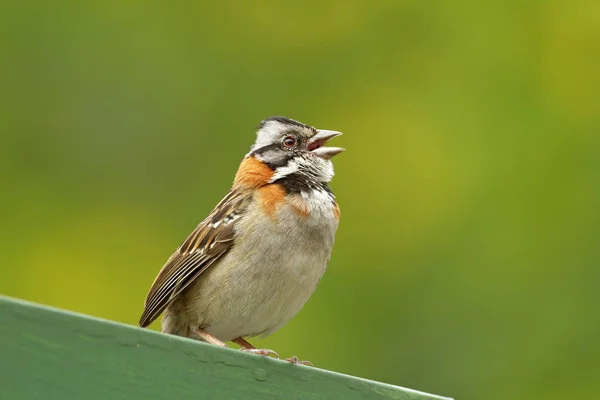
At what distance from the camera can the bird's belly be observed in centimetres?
451

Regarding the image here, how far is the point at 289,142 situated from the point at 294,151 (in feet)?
0.22

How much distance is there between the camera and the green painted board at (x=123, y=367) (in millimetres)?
2436

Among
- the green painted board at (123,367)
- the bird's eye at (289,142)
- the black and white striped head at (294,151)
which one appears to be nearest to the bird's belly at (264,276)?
the black and white striped head at (294,151)

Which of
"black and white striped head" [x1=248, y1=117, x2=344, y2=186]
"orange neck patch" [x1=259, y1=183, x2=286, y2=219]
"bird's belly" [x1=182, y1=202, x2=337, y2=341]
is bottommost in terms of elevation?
"bird's belly" [x1=182, y1=202, x2=337, y2=341]

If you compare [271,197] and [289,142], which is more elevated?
[289,142]

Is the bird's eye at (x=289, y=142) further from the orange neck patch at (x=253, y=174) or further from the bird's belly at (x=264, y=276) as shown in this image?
the bird's belly at (x=264, y=276)

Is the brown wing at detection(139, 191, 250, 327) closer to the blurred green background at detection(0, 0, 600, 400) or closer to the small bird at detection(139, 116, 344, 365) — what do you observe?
the small bird at detection(139, 116, 344, 365)

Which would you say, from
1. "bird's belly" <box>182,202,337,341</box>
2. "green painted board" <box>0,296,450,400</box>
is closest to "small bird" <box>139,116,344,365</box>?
"bird's belly" <box>182,202,337,341</box>

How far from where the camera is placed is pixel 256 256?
14.8 feet

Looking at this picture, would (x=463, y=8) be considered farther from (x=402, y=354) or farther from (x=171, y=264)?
(x=171, y=264)

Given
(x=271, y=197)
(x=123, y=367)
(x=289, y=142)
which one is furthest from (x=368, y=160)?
(x=123, y=367)

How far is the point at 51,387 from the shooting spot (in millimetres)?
2482

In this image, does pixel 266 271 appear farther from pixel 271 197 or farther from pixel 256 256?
pixel 271 197

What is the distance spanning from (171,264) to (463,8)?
11.9 feet
